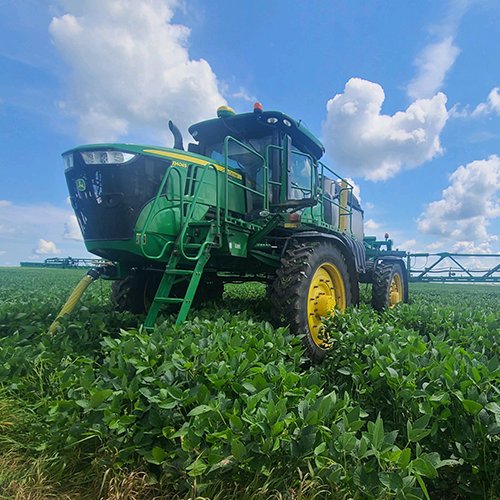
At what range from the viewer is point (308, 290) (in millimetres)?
4074

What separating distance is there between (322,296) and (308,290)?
491mm

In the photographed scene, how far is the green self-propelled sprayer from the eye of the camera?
12.1 ft

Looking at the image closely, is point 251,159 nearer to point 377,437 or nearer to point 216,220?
point 216,220

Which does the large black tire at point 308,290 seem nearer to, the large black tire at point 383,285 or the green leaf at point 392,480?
the green leaf at point 392,480

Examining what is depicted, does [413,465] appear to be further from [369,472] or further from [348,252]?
[348,252]

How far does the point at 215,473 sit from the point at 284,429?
392 mm

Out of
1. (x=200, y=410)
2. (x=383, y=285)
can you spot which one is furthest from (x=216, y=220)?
(x=383, y=285)

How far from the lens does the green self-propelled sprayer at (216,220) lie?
12.1 feet

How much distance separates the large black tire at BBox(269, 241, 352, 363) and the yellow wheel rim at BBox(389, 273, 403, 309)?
3.63 metres

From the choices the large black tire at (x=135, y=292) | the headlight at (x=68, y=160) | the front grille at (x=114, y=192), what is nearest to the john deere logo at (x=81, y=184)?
the front grille at (x=114, y=192)

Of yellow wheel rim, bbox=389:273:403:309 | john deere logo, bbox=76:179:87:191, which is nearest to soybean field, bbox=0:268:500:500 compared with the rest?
john deere logo, bbox=76:179:87:191

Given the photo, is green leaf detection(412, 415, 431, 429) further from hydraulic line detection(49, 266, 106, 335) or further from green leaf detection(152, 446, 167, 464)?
hydraulic line detection(49, 266, 106, 335)

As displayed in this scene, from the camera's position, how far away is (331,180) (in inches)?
262

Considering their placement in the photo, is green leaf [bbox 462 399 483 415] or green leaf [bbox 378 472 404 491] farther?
green leaf [bbox 462 399 483 415]
